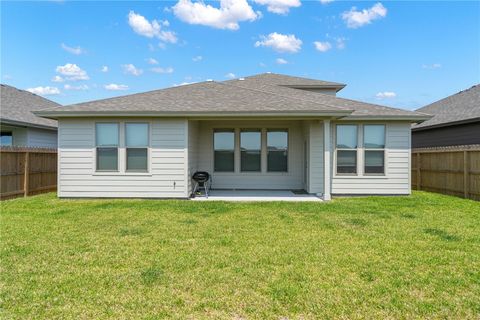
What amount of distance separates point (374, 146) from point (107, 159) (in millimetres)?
8578

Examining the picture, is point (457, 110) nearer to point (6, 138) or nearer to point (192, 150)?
point (192, 150)

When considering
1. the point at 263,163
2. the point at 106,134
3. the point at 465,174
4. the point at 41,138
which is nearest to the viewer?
the point at 106,134

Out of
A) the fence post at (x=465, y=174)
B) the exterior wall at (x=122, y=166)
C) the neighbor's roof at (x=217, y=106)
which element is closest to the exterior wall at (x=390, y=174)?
the neighbor's roof at (x=217, y=106)

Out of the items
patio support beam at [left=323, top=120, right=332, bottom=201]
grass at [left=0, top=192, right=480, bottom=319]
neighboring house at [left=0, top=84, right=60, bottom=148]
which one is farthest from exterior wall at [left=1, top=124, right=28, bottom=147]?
patio support beam at [left=323, top=120, right=332, bottom=201]

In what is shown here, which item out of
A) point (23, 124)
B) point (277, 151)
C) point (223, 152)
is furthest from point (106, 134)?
point (277, 151)

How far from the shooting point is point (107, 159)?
35.7 ft

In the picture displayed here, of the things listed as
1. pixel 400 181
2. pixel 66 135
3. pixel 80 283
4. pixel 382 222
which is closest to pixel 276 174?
pixel 400 181

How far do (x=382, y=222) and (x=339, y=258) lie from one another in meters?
2.97

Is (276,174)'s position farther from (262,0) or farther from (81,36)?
(81,36)

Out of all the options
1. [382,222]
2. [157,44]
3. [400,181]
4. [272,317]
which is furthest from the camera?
[157,44]

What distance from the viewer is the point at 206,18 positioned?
15.8 m

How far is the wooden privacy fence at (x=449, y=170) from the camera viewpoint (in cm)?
1105

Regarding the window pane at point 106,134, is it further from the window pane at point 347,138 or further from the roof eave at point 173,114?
the window pane at point 347,138

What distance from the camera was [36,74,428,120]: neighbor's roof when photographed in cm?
1030
